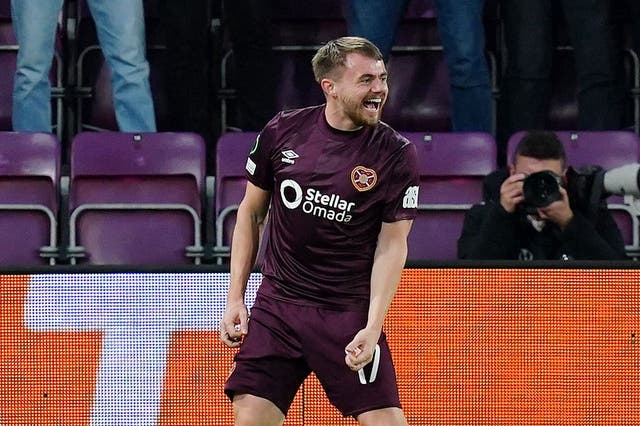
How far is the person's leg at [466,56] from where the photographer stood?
805 centimetres

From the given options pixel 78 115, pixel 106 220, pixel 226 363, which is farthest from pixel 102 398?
pixel 78 115

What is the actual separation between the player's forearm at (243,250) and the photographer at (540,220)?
1.64m

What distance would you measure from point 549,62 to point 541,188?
93.0 inches

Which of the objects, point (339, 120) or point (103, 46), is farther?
point (103, 46)

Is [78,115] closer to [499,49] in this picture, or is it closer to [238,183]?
[238,183]

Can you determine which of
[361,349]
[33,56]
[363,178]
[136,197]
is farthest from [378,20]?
[361,349]

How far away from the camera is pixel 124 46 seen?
798 centimetres

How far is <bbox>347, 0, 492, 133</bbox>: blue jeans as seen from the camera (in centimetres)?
806

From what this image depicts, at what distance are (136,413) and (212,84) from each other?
3.69m

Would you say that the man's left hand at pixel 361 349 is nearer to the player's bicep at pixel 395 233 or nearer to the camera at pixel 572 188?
the player's bicep at pixel 395 233

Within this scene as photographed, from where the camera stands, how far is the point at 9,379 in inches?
227

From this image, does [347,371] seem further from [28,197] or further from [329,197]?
[28,197]

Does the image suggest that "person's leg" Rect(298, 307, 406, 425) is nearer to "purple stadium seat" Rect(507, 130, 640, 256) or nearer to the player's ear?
the player's ear

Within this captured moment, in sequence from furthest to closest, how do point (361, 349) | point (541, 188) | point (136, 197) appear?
point (136, 197) < point (541, 188) < point (361, 349)
